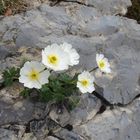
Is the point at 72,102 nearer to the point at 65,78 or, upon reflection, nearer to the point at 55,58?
the point at 65,78

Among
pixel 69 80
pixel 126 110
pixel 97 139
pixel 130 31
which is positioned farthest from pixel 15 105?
pixel 130 31

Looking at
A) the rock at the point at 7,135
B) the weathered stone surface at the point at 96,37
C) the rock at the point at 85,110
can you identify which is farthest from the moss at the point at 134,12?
the rock at the point at 7,135

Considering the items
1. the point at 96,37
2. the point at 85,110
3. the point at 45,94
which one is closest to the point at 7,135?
the point at 45,94

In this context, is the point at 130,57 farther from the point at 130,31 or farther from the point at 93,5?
the point at 93,5

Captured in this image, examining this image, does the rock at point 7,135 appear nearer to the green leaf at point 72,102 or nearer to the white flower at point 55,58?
the green leaf at point 72,102

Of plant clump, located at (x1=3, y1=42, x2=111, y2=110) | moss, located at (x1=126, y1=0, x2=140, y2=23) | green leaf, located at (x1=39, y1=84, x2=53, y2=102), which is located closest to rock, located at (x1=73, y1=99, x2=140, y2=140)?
plant clump, located at (x1=3, y1=42, x2=111, y2=110)
